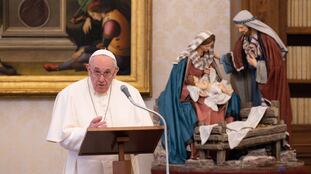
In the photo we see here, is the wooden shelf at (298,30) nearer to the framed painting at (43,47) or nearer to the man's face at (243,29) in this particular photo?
the man's face at (243,29)

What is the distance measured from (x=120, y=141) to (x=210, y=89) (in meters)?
1.70

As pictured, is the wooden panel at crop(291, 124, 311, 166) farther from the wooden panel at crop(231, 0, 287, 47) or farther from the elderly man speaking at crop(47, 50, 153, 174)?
the elderly man speaking at crop(47, 50, 153, 174)

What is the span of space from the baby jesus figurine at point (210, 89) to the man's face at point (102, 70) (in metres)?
1.23

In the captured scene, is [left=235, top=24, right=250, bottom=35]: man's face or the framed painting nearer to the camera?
[left=235, top=24, right=250, bottom=35]: man's face

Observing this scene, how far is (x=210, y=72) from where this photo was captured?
5.31m

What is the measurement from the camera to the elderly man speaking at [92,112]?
4.04m

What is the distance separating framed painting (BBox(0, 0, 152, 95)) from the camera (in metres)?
5.86

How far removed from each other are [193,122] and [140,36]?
1145 millimetres

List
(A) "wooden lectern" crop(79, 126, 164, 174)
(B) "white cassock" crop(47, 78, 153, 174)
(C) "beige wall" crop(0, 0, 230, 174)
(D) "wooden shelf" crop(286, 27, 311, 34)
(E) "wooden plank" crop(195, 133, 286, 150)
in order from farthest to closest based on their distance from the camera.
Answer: (C) "beige wall" crop(0, 0, 230, 174)
(D) "wooden shelf" crop(286, 27, 311, 34)
(E) "wooden plank" crop(195, 133, 286, 150)
(B) "white cassock" crop(47, 78, 153, 174)
(A) "wooden lectern" crop(79, 126, 164, 174)

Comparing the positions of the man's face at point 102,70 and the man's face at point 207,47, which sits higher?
the man's face at point 207,47

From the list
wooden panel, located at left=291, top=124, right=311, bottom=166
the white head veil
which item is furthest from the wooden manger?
wooden panel, located at left=291, top=124, right=311, bottom=166

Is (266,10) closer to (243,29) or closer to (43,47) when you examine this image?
(243,29)

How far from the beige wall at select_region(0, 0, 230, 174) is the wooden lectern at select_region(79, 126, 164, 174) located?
2187mm

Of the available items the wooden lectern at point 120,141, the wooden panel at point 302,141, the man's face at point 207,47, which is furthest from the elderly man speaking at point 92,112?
the wooden panel at point 302,141
